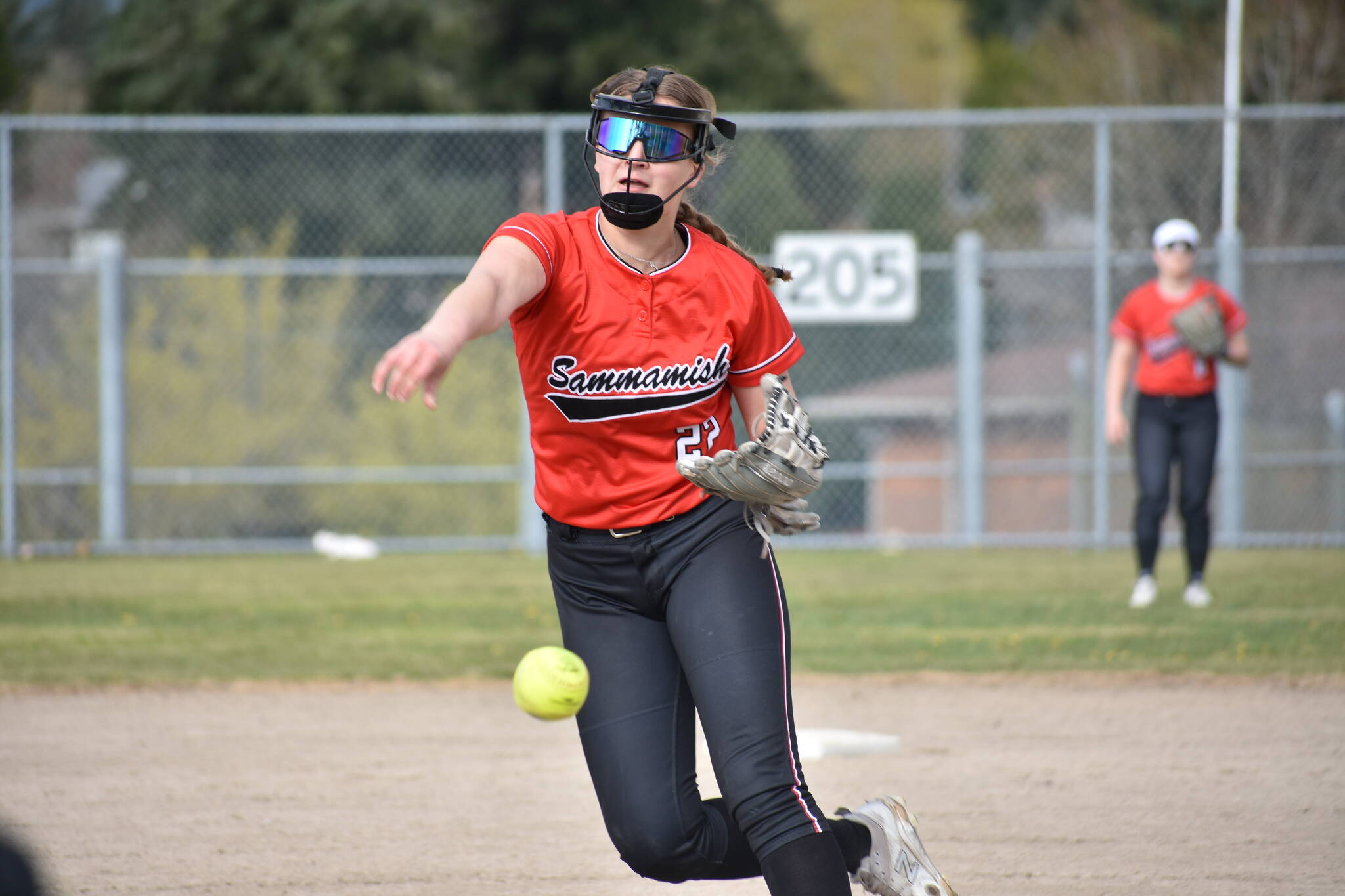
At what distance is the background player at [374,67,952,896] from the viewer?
3070 millimetres

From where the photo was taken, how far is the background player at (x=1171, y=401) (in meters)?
8.18

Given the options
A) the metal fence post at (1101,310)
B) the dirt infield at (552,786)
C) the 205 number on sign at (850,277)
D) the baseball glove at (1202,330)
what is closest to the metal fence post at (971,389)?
the 205 number on sign at (850,277)

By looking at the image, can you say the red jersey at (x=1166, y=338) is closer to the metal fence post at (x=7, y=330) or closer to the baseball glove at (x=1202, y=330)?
the baseball glove at (x=1202, y=330)

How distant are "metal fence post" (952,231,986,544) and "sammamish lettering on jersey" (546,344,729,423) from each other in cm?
839

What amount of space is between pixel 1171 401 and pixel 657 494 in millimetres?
5777

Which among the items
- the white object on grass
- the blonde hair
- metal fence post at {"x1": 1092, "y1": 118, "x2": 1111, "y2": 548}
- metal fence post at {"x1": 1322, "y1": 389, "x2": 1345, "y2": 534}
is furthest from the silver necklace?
metal fence post at {"x1": 1322, "y1": 389, "x2": 1345, "y2": 534}

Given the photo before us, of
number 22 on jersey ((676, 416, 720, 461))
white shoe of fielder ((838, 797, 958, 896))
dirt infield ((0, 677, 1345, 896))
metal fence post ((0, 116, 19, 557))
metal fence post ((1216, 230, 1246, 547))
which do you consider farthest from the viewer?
metal fence post ((1216, 230, 1246, 547))

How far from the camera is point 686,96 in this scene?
323 cm

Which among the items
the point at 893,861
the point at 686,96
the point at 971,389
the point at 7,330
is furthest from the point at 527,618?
the point at 686,96

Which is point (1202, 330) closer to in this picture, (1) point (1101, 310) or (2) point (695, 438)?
(1) point (1101, 310)

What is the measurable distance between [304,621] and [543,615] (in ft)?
4.71

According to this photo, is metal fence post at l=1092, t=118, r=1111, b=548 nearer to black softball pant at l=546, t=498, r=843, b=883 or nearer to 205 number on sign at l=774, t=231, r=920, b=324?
205 number on sign at l=774, t=231, r=920, b=324

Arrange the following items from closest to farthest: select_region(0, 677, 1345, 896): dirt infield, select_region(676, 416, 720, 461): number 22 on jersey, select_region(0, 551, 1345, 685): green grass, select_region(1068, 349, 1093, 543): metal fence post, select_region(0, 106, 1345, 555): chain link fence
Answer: select_region(676, 416, 720, 461): number 22 on jersey → select_region(0, 677, 1345, 896): dirt infield → select_region(0, 551, 1345, 685): green grass → select_region(0, 106, 1345, 555): chain link fence → select_region(1068, 349, 1093, 543): metal fence post

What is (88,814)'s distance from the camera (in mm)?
4840
